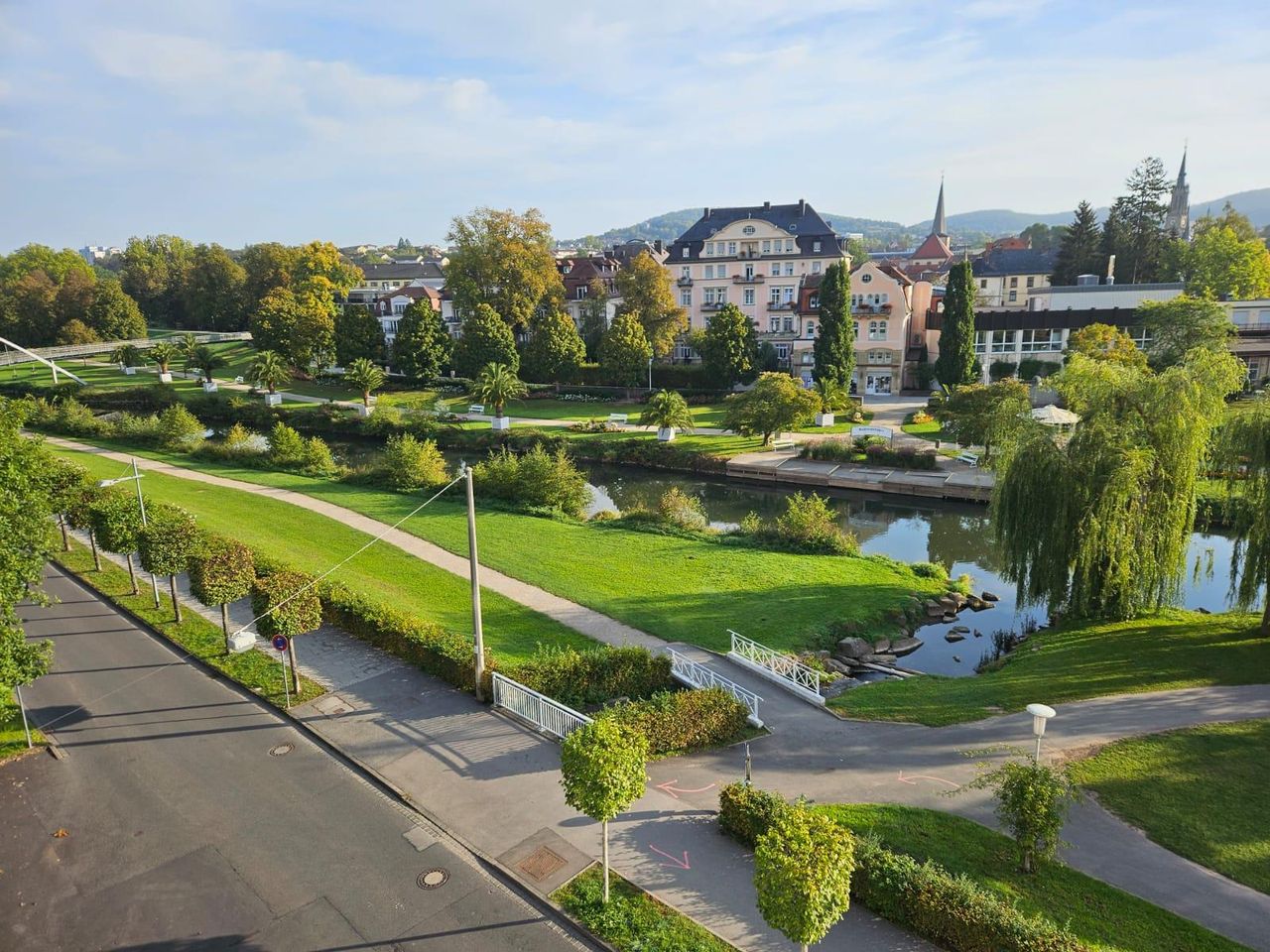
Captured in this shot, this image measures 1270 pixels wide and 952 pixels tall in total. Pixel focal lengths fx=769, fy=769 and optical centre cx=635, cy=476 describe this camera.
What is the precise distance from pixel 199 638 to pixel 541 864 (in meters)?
12.2

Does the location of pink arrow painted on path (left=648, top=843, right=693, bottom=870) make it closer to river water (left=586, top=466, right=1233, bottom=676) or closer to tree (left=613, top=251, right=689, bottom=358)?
river water (left=586, top=466, right=1233, bottom=676)

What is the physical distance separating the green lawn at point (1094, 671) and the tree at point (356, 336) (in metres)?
59.0

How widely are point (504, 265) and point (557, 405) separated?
49.4 feet

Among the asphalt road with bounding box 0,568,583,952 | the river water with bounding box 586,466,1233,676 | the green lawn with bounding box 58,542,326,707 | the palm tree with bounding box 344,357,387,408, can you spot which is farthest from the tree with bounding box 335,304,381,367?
the asphalt road with bounding box 0,568,583,952

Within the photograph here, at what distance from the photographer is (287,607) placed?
1623cm

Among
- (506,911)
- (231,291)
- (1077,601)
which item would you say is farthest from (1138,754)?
(231,291)

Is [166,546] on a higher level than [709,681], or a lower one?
higher

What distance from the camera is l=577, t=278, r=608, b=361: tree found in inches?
2849

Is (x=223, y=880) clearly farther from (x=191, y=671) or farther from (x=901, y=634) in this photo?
(x=901, y=634)

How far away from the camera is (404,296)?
84625 mm

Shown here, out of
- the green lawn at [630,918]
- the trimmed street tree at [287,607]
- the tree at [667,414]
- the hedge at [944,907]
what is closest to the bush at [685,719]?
the green lawn at [630,918]

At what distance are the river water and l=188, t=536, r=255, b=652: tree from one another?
1250 cm

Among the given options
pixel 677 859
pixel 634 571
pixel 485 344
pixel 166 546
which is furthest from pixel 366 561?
pixel 485 344

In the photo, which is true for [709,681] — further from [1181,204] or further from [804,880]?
[1181,204]
